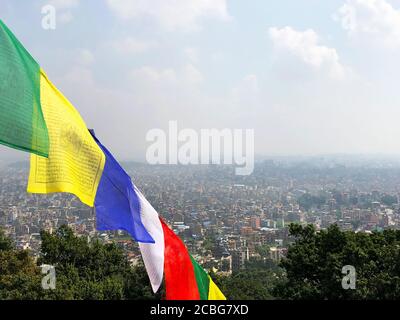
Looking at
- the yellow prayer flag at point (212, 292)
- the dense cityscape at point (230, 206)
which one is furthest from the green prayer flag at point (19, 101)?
the dense cityscape at point (230, 206)

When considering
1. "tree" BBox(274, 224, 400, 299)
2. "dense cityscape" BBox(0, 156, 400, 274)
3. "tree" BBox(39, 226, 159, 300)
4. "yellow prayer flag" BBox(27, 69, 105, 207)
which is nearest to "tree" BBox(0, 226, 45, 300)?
"tree" BBox(39, 226, 159, 300)

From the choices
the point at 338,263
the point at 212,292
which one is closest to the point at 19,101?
the point at 212,292

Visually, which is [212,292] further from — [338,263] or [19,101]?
[338,263]

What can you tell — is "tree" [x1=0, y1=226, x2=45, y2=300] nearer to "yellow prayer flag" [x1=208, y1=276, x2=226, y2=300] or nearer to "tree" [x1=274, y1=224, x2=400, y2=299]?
"tree" [x1=274, y1=224, x2=400, y2=299]

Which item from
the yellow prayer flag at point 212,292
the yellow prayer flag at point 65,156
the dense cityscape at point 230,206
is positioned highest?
the yellow prayer flag at point 65,156

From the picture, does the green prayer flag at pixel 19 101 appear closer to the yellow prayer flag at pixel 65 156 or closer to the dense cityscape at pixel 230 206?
the yellow prayer flag at pixel 65 156

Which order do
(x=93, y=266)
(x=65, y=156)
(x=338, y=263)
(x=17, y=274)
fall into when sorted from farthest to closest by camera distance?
(x=93, y=266) → (x=17, y=274) → (x=338, y=263) → (x=65, y=156)
